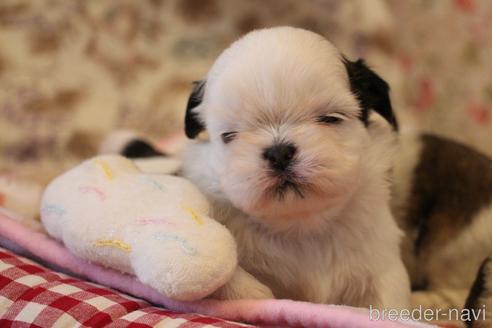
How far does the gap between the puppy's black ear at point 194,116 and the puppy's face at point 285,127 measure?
139 mm

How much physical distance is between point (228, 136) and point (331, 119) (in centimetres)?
24

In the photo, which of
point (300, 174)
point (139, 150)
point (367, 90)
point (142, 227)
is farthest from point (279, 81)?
point (139, 150)

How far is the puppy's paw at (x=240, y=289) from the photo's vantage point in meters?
1.28

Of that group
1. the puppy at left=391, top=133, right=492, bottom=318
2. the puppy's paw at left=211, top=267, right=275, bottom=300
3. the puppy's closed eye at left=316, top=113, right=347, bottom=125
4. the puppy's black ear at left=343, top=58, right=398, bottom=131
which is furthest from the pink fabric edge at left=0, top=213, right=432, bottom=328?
the puppy at left=391, top=133, right=492, bottom=318

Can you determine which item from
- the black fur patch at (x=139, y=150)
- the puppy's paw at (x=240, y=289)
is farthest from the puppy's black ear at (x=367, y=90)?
the black fur patch at (x=139, y=150)

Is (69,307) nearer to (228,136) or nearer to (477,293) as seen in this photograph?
(228,136)

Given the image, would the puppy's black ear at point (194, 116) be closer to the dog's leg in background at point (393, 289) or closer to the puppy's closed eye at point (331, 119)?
the puppy's closed eye at point (331, 119)

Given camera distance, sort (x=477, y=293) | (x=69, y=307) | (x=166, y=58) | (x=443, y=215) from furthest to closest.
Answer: (x=166, y=58), (x=443, y=215), (x=477, y=293), (x=69, y=307)

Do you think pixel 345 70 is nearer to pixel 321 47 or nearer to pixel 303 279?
pixel 321 47

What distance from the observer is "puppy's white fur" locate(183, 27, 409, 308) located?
1.22 meters

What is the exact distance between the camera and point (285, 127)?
1.24 m

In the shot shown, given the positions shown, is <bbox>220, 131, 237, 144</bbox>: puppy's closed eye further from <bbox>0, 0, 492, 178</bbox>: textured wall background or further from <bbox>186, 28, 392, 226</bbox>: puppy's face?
<bbox>0, 0, 492, 178</bbox>: textured wall background

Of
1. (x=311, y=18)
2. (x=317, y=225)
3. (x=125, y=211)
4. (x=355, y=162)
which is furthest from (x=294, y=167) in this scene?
(x=311, y=18)

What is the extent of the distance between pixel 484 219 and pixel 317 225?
71cm
